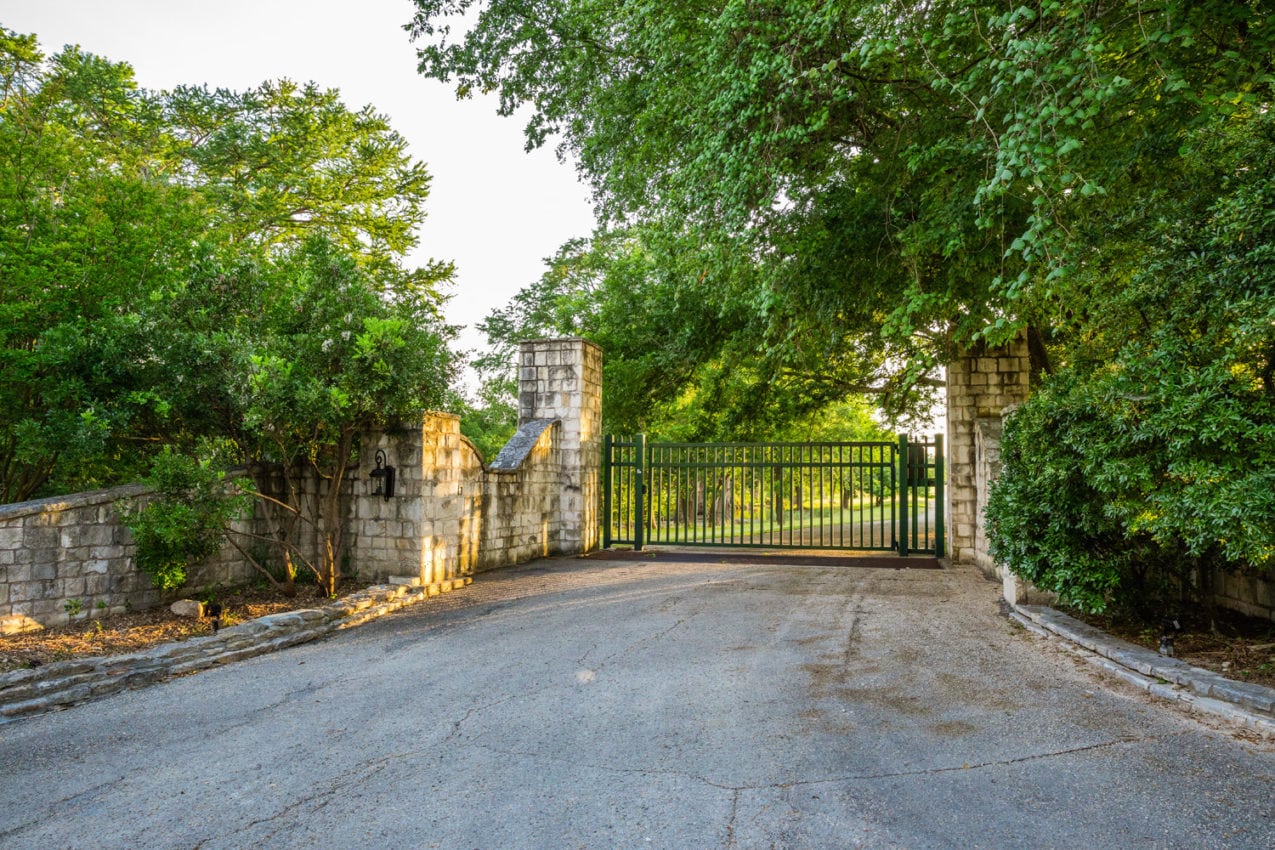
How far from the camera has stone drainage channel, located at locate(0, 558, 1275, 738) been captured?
4.05 metres

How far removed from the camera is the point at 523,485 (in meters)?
10.5

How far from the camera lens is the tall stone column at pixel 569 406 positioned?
1127cm

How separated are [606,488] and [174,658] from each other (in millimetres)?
7403

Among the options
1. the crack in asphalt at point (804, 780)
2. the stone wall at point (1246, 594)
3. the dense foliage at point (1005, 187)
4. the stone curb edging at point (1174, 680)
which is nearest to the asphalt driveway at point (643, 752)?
the crack in asphalt at point (804, 780)

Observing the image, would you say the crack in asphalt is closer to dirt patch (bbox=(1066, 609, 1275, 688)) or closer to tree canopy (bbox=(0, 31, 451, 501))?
dirt patch (bbox=(1066, 609, 1275, 688))

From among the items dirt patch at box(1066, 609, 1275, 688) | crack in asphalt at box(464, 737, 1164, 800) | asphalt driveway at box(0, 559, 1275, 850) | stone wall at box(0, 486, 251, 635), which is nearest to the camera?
asphalt driveway at box(0, 559, 1275, 850)

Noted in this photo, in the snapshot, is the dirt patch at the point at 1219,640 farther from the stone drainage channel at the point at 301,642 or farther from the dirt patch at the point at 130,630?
the dirt patch at the point at 130,630

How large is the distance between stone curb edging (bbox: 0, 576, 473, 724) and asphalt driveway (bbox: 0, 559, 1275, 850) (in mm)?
231

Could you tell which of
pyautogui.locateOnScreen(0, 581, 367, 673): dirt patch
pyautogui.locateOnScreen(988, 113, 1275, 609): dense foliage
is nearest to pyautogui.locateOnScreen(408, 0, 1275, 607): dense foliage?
pyautogui.locateOnScreen(988, 113, 1275, 609): dense foliage

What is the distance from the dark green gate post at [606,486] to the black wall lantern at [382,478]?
452 centimetres

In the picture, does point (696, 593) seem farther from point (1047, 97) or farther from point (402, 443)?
point (1047, 97)

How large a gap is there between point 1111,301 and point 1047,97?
4.85 feet

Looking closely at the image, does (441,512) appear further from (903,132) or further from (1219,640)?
(1219,640)

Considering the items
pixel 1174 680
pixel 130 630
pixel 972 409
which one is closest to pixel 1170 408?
pixel 1174 680
